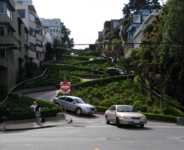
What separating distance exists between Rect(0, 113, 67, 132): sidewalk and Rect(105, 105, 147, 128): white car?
3.98 m

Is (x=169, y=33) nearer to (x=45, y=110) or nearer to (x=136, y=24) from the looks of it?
(x=45, y=110)

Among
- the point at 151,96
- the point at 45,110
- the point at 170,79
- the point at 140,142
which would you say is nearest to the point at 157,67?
the point at 170,79

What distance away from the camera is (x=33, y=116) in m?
40.4

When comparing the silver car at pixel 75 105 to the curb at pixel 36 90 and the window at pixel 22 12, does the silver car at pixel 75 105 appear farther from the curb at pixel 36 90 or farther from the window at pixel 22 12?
the window at pixel 22 12

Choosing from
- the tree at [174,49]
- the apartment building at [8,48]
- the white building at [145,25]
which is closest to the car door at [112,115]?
the tree at [174,49]

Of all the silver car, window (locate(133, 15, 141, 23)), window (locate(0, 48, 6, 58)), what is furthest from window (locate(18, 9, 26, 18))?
the silver car

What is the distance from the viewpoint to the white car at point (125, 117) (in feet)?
110

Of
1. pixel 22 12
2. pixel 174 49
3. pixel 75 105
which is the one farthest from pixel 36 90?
pixel 22 12

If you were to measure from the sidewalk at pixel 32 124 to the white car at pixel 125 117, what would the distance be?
3.98m

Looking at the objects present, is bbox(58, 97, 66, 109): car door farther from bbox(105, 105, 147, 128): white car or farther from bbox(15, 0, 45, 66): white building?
bbox(15, 0, 45, 66): white building

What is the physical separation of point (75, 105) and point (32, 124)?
919 cm

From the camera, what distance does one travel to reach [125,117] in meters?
33.7

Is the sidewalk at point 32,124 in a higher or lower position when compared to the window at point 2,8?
lower

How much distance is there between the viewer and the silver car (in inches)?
1768
